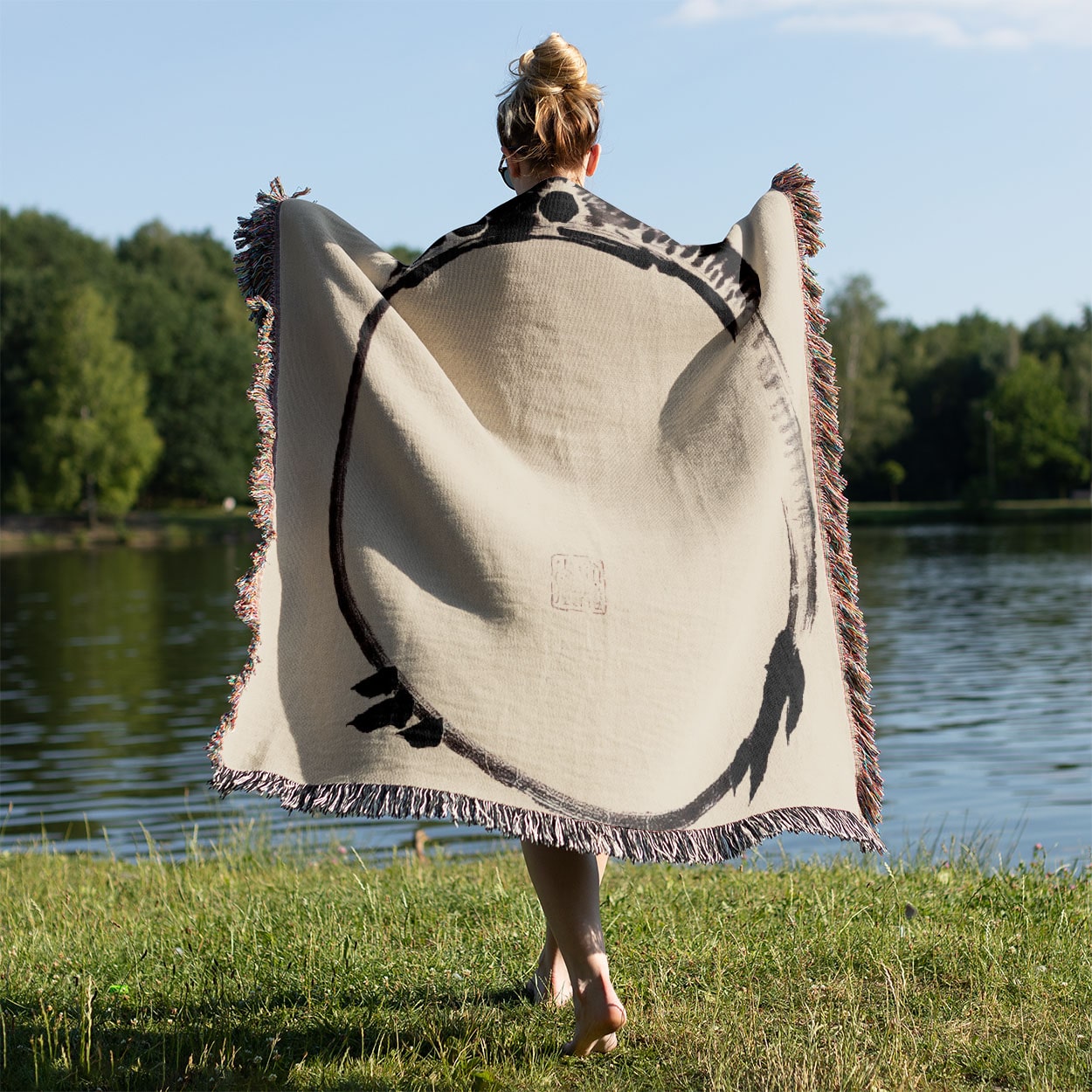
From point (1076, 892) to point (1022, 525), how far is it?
5226 centimetres

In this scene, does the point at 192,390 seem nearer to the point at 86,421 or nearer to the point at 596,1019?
the point at 86,421

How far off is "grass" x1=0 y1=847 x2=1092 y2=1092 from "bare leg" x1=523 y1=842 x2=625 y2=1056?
0.23 feet

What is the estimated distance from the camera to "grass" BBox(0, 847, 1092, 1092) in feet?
8.80

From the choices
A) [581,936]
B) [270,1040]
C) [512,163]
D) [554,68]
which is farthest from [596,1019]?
[554,68]

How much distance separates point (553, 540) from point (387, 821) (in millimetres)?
6110

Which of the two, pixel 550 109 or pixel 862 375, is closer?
pixel 550 109

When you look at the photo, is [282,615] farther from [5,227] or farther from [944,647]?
[5,227]

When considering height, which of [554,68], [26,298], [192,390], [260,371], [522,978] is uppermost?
[26,298]

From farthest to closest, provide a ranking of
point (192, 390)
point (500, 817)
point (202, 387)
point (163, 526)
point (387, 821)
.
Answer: point (192, 390) → point (202, 387) → point (163, 526) → point (387, 821) → point (500, 817)

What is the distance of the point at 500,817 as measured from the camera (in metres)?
2.68

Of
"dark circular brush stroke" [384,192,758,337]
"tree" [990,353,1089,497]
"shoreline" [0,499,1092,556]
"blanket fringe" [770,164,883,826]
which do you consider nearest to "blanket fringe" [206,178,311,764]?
"dark circular brush stroke" [384,192,758,337]

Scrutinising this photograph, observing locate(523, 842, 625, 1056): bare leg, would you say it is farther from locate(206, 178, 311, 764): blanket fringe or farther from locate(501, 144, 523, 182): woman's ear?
locate(501, 144, 523, 182): woman's ear

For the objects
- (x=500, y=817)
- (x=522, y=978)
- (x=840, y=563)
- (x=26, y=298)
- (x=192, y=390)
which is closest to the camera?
(x=500, y=817)

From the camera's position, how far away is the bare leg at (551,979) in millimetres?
3092
